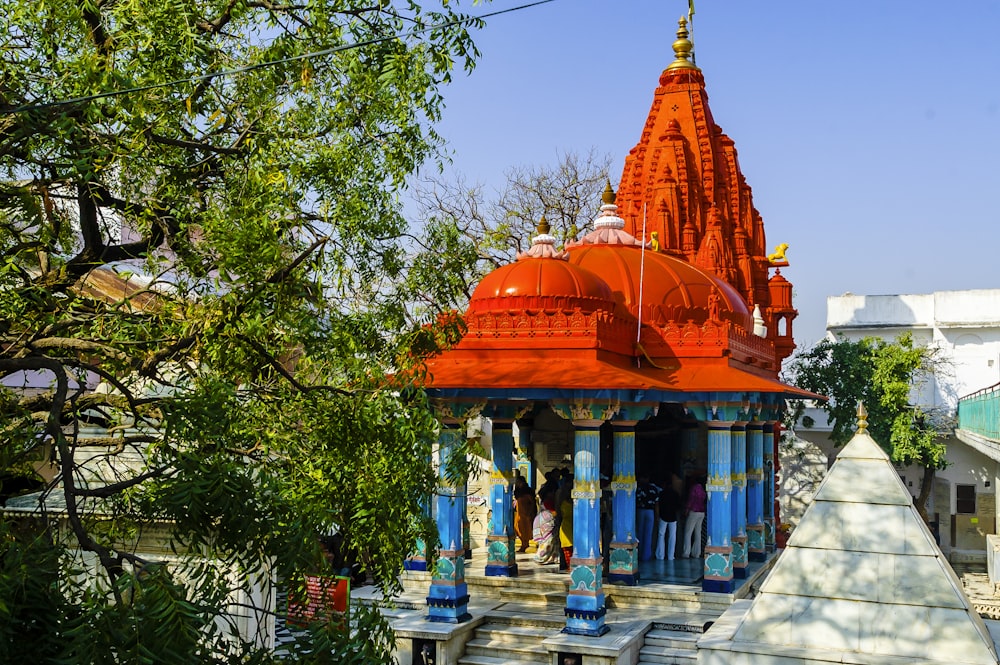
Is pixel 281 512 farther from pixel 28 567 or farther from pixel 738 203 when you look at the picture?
pixel 738 203

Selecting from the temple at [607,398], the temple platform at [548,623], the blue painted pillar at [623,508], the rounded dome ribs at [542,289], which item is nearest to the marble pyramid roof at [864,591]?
the temple at [607,398]

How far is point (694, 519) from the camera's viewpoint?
15.5 m

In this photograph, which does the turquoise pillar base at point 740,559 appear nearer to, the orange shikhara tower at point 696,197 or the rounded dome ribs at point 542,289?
the rounded dome ribs at point 542,289

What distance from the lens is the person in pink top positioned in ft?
49.4

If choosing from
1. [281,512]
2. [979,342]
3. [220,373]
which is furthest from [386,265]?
[979,342]

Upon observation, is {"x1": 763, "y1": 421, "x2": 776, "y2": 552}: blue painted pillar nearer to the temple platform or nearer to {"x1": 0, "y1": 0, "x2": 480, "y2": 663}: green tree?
the temple platform

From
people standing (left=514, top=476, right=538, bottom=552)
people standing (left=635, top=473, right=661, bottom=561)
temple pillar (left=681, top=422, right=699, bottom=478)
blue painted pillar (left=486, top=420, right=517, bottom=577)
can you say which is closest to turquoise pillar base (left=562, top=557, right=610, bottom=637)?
blue painted pillar (left=486, top=420, right=517, bottom=577)

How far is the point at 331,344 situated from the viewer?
6613mm

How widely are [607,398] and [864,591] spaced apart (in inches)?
196

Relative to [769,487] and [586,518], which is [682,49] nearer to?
[769,487]

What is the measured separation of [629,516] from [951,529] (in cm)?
1989

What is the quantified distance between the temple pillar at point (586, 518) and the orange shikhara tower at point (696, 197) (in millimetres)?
8107

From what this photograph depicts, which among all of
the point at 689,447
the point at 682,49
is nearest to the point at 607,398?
the point at 689,447

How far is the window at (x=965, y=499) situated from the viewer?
28.7m
